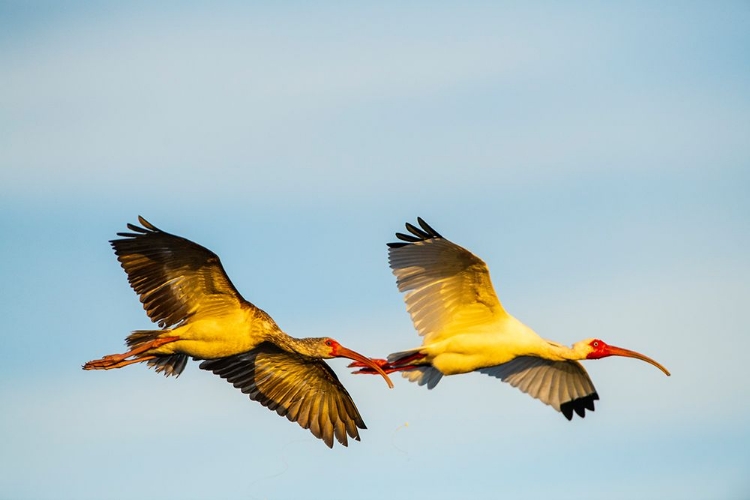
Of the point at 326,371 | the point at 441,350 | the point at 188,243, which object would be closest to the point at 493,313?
the point at 441,350

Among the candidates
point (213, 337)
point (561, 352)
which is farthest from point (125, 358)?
point (561, 352)

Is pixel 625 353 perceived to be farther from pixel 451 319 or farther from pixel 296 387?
pixel 296 387

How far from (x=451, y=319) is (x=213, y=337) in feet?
15.9

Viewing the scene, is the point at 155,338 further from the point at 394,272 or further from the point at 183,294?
the point at 394,272

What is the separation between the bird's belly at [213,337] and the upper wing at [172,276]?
285 mm

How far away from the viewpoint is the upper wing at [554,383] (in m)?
33.6

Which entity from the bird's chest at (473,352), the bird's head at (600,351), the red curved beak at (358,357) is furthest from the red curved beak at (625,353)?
the red curved beak at (358,357)

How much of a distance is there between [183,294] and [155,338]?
1132mm

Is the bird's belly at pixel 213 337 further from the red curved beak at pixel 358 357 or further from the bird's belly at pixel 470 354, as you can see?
the bird's belly at pixel 470 354

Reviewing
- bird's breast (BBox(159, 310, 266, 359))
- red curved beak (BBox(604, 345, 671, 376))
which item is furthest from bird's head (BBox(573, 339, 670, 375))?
bird's breast (BBox(159, 310, 266, 359))

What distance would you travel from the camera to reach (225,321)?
3169cm

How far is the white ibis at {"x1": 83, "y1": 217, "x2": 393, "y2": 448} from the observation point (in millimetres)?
31281

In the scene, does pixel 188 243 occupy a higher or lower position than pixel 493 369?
higher

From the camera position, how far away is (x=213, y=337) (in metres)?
31.5
